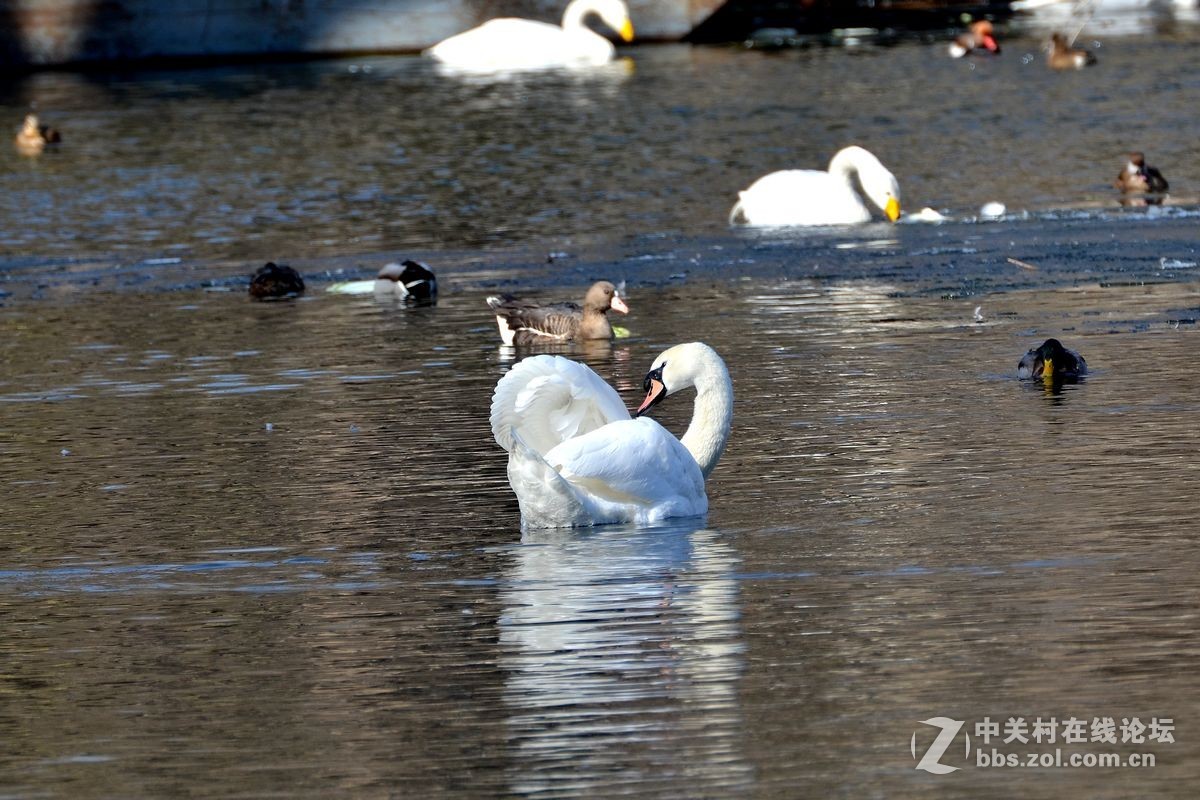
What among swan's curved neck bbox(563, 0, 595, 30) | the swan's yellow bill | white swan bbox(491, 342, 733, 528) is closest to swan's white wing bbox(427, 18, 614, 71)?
swan's curved neck bbox(563, 0, 595, 30)

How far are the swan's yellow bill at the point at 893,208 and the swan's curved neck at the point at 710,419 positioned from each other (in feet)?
32.2

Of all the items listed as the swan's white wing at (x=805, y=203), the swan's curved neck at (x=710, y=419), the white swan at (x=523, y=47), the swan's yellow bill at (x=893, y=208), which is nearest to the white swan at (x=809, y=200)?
the swan's white wing at (x=805, y=203)

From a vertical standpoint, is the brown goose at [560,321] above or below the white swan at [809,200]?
below

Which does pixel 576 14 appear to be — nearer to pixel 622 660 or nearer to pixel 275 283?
pixel 275 283

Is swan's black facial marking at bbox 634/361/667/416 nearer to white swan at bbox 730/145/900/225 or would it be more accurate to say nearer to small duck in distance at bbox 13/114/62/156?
white swan at bbox 730/145/900/225

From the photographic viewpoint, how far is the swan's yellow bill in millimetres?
19219

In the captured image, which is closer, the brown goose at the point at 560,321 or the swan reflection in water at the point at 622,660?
the swan reflection in water at the point at 622,660

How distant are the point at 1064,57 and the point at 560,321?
22.0m

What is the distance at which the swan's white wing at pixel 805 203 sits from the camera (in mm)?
19594

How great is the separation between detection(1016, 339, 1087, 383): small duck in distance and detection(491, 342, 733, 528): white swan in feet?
9.11

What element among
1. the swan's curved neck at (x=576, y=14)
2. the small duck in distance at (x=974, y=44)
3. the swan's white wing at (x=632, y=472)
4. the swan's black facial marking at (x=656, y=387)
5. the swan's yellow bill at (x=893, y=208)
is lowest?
the swan's white wing at (x=632, y=472)

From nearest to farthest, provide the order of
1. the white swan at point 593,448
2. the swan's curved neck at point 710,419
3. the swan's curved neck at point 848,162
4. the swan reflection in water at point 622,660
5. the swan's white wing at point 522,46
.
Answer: the swan reflection in water at point 622,660
the white swan at point 593,448
the swan's curved neck at point 710,419
the swan's curved neck at point 848,162
the swan's white wing at point 522,46

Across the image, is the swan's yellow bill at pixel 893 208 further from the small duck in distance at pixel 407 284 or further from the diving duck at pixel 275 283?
the diving duck at pixel 275 283

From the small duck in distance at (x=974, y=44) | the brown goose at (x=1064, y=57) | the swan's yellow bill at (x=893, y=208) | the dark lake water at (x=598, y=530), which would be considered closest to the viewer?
the dark lake water at (x=598, y=530)
